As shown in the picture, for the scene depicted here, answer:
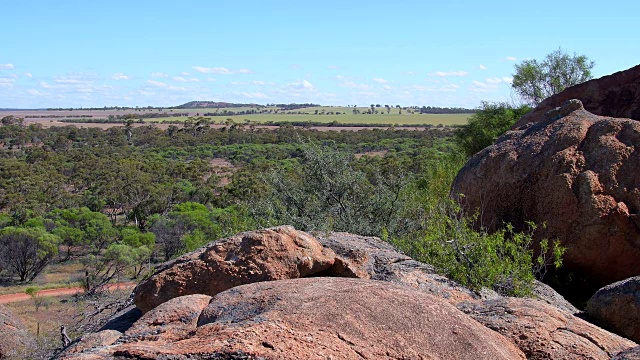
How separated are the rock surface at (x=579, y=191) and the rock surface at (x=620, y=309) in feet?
9.21

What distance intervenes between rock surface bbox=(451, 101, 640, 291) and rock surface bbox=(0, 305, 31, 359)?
7.96 metres

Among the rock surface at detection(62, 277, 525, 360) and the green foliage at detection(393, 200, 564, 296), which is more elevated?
the rock surface at detection(62, 277, 525, 360)

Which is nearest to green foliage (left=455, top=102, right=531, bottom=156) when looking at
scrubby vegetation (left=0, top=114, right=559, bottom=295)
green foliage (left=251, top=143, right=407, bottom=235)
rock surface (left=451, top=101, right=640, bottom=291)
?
scrubby vegetation (left=0, top=114, right=559, bottom=295)

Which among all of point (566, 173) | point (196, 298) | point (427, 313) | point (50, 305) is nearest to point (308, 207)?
point (566, 173)

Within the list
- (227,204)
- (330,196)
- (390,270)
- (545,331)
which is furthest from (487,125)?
(545,331)

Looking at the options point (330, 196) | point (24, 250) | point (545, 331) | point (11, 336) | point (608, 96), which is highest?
point (608, 96)

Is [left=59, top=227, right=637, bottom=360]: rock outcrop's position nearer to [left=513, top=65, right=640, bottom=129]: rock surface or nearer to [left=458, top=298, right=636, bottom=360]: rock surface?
[left=458, top=298, right=636, bottom=360]: rock surface

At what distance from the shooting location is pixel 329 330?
10.3 ft

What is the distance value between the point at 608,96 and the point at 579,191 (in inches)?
174

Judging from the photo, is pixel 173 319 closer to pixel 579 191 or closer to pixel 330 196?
pixel 579 191

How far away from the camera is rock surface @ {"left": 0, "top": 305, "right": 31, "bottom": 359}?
36.3 feet

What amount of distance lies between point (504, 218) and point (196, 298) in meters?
4.98

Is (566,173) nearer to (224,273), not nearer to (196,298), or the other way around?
(224,273)

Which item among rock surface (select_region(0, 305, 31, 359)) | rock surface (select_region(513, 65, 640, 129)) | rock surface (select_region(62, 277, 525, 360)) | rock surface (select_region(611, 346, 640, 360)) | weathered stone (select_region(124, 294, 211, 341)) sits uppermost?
rock surface (select_region(513, 65, 640, 129))
